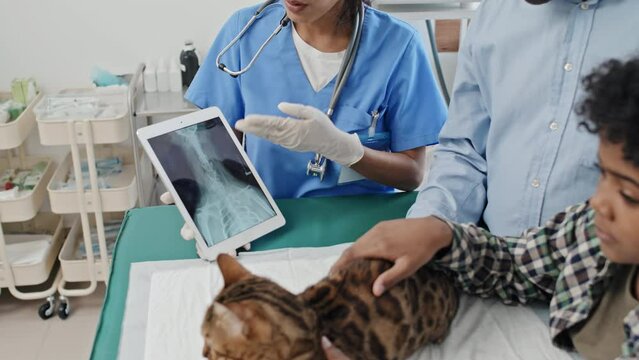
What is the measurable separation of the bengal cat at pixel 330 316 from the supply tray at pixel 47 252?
5.46 feet

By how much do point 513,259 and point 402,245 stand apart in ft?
0.70

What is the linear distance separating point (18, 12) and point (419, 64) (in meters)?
1.60

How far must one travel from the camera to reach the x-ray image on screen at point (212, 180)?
1.27 meters

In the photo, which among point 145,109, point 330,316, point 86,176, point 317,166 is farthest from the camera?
point 86,176

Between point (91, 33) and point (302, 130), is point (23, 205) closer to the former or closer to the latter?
point (91, 33)

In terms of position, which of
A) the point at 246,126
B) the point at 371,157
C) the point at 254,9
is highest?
the point at 254,9

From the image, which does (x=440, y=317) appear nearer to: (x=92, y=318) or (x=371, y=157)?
(x=371, y=157)

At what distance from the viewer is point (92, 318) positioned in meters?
2.39

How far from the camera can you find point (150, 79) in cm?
236

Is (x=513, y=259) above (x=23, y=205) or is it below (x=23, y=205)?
above

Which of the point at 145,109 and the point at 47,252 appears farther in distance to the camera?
the point at 47,252

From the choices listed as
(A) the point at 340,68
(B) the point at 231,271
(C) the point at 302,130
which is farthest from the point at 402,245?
(A) the point at 340,68

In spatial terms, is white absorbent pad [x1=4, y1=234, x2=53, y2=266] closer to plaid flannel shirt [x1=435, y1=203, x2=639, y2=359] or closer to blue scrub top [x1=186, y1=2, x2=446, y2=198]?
blue scrub top [x1=186, y1=2, x2=446, y2=198]

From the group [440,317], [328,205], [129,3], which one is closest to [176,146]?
[328,205]
